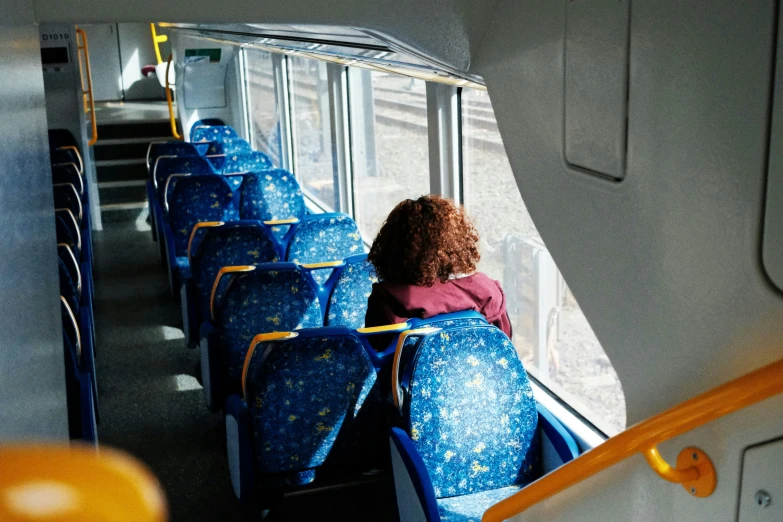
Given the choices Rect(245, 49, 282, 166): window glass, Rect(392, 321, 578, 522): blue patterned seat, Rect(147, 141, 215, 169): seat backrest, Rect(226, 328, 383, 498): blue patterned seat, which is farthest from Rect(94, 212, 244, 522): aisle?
Rect(245, 49, 282, 166): window glass

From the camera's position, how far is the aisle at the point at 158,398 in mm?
3671

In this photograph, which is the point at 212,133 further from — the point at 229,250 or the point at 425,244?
the point at 425,244

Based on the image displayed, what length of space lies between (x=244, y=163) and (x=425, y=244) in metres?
5.00

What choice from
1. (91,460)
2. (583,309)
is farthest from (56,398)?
(91,460)

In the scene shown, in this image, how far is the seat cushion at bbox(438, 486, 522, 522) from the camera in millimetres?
2475

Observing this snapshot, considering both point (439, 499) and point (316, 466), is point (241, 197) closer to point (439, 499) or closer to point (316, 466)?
point (316, 466)

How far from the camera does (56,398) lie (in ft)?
5.45

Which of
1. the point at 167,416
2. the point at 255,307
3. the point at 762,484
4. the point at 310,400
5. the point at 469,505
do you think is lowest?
the point at 167,416

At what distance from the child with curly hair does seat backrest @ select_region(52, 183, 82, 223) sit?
3.47 meters

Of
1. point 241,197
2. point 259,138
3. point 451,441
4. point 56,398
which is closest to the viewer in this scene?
point 56,398

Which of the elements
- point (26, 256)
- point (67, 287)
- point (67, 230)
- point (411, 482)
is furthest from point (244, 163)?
point (26, 256)

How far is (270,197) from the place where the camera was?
618 centimetres

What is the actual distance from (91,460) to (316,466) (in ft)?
8.90

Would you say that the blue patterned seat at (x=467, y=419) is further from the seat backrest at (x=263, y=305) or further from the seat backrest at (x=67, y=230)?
the seat backrest at (x=67, y=230)
